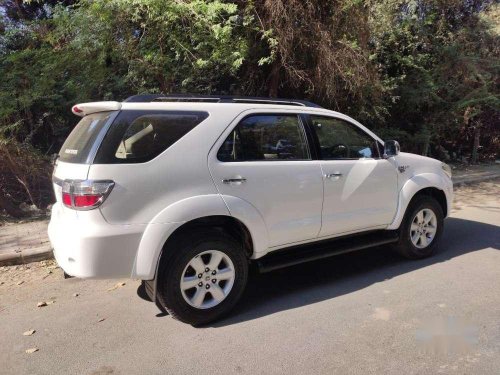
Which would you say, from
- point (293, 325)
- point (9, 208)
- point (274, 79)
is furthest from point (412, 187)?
point (9, 208)

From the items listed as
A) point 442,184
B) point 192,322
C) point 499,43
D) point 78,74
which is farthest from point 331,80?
point 499,43

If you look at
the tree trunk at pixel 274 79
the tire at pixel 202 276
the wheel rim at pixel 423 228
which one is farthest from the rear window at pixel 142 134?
the tree trunk at pixel 274 79

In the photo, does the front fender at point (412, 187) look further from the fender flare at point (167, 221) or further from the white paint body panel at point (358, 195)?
the fender flare at point (167, 221)

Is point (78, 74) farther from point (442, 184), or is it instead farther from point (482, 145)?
point (482, 145)

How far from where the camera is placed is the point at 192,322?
3.86 metres

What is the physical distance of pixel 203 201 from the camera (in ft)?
12.4

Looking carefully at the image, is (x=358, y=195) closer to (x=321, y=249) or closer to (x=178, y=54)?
(x=321, y=249)

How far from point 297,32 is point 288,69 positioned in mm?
638

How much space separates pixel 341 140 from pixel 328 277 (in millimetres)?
1462

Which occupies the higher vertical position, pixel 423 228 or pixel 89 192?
pixel 89 192

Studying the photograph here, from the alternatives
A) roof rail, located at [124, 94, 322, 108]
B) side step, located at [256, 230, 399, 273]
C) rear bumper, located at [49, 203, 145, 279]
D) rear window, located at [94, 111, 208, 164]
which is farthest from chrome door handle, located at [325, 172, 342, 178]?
rear bumper, located at [49, 203, 145, 279]

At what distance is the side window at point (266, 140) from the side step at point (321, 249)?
2.96 feet

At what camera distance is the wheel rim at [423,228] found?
17.4 ft

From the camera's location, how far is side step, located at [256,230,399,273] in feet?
14.1
